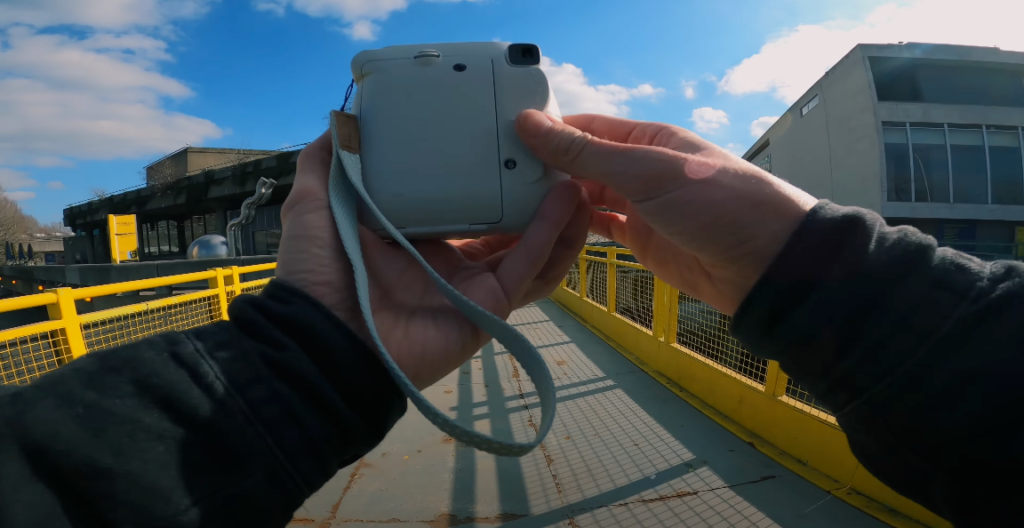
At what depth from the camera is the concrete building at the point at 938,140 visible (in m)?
18.0

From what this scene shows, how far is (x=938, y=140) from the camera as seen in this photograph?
18.3 meters

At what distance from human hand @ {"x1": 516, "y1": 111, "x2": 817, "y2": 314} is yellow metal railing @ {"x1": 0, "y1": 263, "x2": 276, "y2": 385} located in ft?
4.68

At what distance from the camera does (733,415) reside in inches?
126

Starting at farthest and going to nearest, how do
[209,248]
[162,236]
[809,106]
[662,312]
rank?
1. [162,236]
2. [809,106]
3. [209,248]
4. [662,312]

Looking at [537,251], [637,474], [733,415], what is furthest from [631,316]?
[537,251]

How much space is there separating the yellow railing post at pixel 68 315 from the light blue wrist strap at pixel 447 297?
2377 mm

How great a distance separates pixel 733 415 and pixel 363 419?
10.1 feet

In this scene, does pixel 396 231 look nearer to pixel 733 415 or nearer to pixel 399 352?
pixel 399 352

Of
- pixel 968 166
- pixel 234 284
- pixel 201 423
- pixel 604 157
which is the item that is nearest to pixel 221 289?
pixel 234 284

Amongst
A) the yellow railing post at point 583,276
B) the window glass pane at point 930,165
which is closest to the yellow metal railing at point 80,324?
the yellow railing post at point 583,276

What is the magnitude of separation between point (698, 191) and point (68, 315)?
123 inches

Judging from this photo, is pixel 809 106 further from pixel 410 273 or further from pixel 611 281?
pixel 410 273

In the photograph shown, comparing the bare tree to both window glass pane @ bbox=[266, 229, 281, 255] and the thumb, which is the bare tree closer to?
window glass pane @ bbox=[266, 229, 281, 255]

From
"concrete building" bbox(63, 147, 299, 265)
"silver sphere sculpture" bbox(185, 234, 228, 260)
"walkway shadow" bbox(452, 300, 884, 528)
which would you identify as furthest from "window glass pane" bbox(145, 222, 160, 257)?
"walkway shadow" bbox(452, 300, 884, 528)
